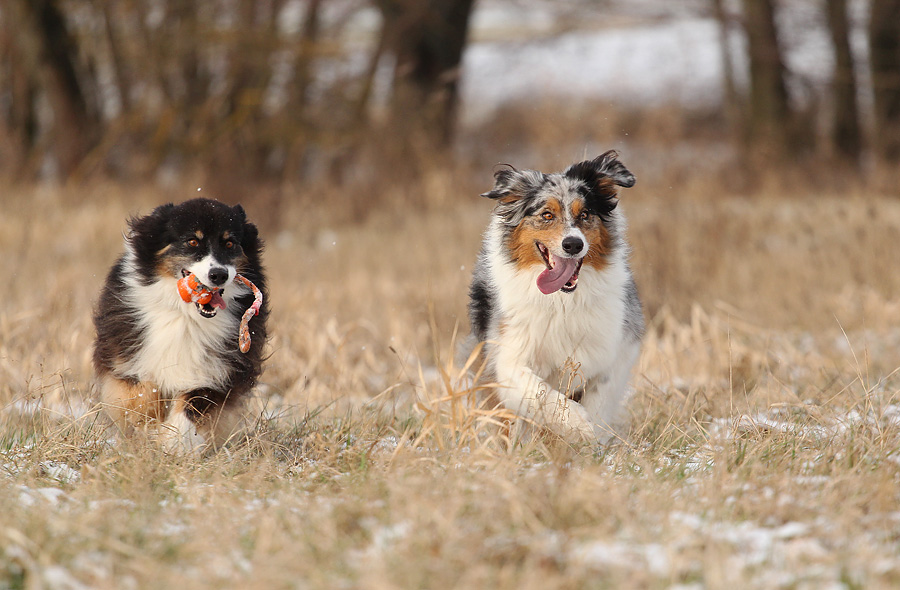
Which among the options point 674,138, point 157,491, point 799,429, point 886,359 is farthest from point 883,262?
point 157,491

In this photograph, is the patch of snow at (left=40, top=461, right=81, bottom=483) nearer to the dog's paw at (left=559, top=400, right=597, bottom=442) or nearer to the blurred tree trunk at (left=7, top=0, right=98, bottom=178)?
the dog's paw at (left=559, top=400, right=597, bottom=442)

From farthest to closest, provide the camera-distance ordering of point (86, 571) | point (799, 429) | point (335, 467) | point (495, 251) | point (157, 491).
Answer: point (495, 251) < point (799, 429) < point (335, 467) < point (157, 491) < point (86, 571)

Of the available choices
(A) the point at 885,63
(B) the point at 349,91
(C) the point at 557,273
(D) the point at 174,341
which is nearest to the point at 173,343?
(D) the point at 174,341

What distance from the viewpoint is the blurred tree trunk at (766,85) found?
14625 mm

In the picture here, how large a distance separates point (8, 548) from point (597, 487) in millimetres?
1838

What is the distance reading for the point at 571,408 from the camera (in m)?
4.16

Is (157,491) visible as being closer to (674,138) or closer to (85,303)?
(85,303)

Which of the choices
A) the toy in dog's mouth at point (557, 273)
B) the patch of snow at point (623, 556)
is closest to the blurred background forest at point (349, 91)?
the toy in dog's mouth at point (557, 273)

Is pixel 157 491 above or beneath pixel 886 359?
above

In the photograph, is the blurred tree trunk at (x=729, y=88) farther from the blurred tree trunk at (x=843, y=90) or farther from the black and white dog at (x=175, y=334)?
the black and white dog at (x=175, y=334)

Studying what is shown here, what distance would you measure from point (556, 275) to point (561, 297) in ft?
0.54

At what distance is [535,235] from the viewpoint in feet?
14.2

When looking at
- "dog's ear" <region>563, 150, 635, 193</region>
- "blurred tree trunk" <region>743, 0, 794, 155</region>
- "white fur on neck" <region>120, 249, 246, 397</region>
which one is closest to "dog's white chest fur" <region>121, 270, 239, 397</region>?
"white fur on neck" <region>120, 249, 246, 397</region>

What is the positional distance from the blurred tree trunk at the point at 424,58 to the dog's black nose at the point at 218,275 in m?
9.85
